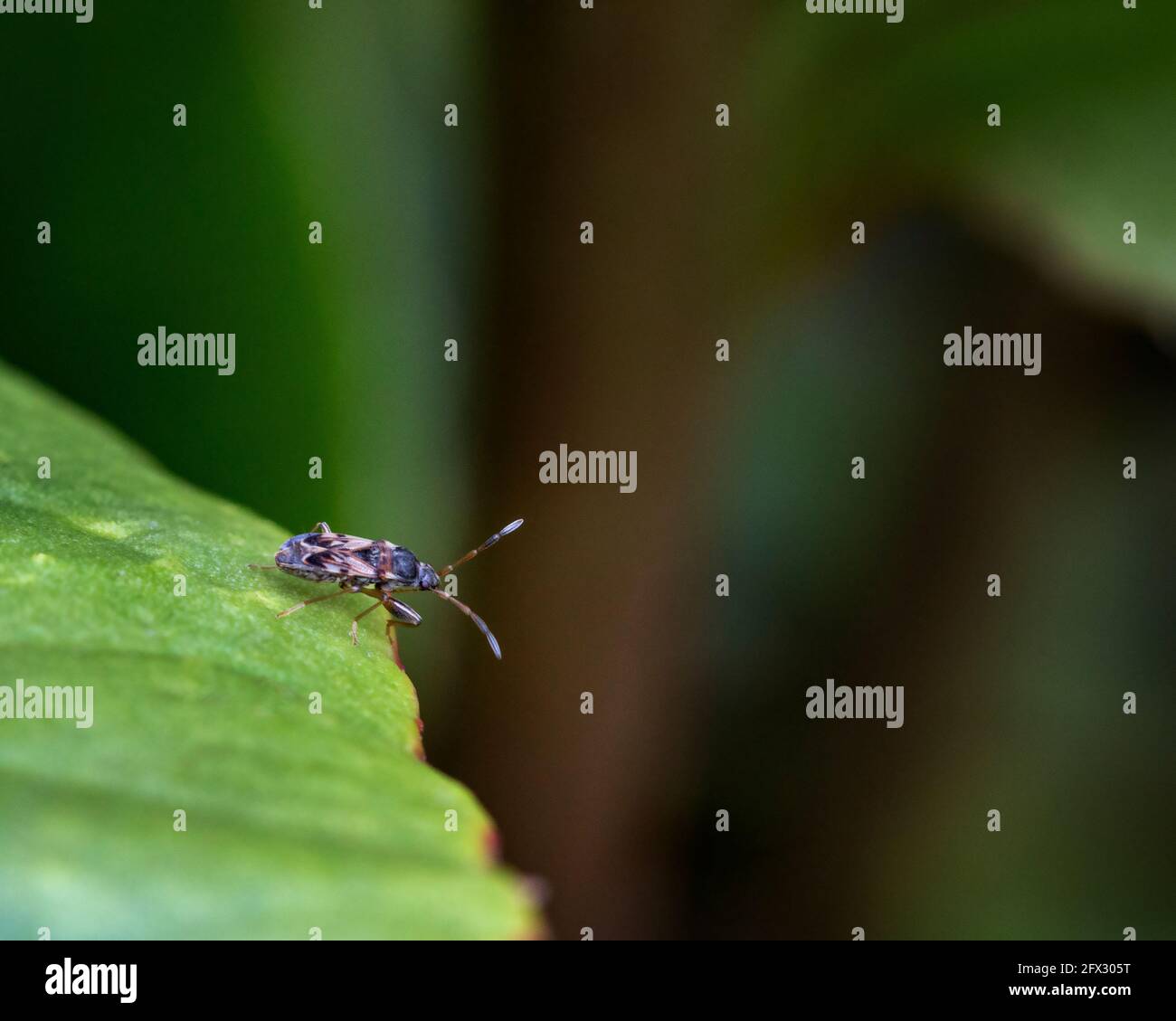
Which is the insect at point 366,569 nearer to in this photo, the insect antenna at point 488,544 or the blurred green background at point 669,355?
the insect antenna at point 488,544

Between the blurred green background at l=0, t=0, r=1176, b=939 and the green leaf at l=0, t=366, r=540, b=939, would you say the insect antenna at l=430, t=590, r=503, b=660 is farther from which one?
the green leaf at l=0, t=366, r=540, b=939

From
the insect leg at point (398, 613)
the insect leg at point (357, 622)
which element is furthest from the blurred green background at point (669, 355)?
the insect leg at point (357, 622)

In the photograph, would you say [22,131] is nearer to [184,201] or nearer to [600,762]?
[184,201]

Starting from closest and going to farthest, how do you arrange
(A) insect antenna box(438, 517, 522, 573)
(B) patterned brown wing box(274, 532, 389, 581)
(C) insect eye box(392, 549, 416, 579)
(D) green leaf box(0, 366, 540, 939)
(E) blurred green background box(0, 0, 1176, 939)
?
(D) green leaf box(0, 366, 540, 939) < (B) patterned brown wing box(274, 532, 389, 581) < (C) insect eye box(392, 549, 416, 579) < (E) blurred green background box(0, 0, 1176, 939) < (A) insect antenna box(438, 517, 522, 573)

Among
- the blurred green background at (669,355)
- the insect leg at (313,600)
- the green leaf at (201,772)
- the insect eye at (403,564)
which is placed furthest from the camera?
the blurred green background at (669,355)

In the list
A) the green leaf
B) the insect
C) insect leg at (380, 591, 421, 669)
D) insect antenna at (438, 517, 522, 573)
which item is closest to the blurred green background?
insect antenna at (438, 517, 522, 573)
